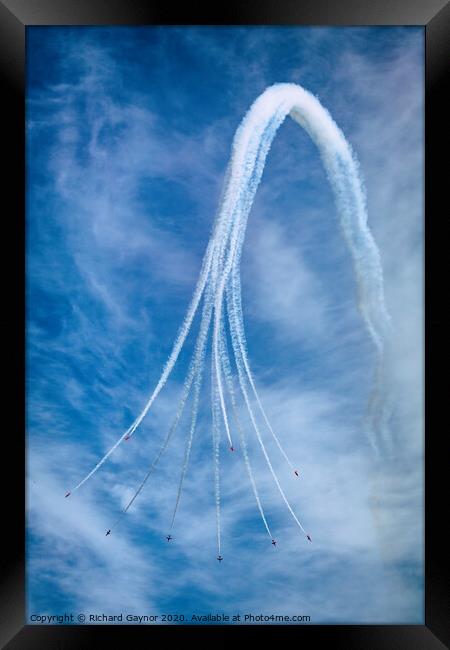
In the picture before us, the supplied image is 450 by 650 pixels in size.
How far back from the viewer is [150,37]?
3984mm

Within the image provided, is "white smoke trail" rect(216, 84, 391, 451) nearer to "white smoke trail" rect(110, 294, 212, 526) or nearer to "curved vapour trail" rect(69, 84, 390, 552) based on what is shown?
"curved vapour trail" rect(69, 84, 390, 552)

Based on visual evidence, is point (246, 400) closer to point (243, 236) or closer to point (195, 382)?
point (195, 382)

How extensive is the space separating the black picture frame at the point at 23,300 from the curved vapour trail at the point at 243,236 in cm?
35

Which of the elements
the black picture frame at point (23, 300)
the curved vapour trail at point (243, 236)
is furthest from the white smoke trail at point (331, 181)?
the black picture frame at point (23, 300)

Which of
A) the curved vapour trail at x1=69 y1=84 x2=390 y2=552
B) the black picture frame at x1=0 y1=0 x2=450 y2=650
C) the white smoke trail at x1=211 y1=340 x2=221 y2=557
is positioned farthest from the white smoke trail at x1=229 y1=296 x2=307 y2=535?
the black picture frame at x1=0 y1=0 x2=450 y2=650

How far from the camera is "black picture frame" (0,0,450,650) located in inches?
153

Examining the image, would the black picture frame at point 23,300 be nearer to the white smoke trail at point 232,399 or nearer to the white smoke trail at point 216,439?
the white smoke trail at point 216,439

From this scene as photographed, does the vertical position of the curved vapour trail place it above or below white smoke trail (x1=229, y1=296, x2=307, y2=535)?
above

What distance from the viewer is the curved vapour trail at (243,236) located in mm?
3963

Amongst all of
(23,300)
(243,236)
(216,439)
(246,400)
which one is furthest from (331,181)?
(23,300)

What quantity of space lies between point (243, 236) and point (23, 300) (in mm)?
1564

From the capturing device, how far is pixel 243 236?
3996mm

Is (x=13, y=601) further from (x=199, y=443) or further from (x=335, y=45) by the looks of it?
(x=335, y=45)

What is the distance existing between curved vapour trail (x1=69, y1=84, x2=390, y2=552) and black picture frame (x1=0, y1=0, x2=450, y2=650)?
0.35 metres
